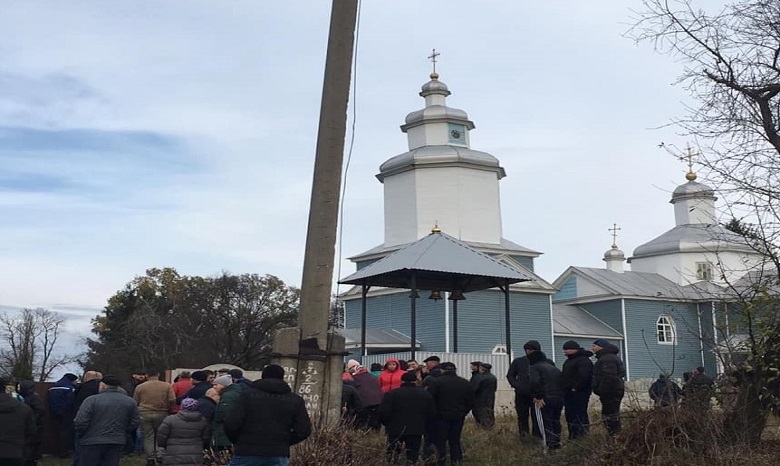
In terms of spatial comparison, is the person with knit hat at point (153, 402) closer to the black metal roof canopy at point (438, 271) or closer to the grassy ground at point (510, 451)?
the grassy ground at point (510, 451)

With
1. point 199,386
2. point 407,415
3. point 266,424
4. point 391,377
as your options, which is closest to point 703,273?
point 391,377

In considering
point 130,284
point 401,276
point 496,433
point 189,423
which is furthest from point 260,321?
point 189,423

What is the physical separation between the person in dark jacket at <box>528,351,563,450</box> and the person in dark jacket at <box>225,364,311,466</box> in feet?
18.0

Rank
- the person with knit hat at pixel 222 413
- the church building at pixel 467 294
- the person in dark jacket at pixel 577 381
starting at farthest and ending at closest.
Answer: the church building at pixel 467 294 → the person in dark jacket at pixel 577 381 → the person with knit hat at pixel 222 413

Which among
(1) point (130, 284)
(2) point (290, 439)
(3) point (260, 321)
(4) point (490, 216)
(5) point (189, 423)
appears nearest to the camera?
(2) point (290, 439)

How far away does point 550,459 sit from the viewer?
37.4 ft

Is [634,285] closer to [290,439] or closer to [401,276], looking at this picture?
[401,276]

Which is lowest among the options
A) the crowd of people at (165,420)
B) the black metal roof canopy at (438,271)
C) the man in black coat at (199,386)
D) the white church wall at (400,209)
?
the crowd of people at (165,420)

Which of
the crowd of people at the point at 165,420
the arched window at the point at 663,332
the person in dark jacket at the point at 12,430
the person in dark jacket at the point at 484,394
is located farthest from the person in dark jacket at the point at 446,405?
the arched window at the point at 663,332

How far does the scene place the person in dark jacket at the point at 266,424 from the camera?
783 cm

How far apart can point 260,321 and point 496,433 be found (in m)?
45.9

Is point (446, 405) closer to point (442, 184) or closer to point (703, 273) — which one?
point (703, 273)

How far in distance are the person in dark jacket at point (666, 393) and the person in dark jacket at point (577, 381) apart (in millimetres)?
1370

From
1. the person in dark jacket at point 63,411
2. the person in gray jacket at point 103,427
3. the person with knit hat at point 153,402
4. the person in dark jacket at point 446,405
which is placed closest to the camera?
the person in gray jacket at point 103,427
